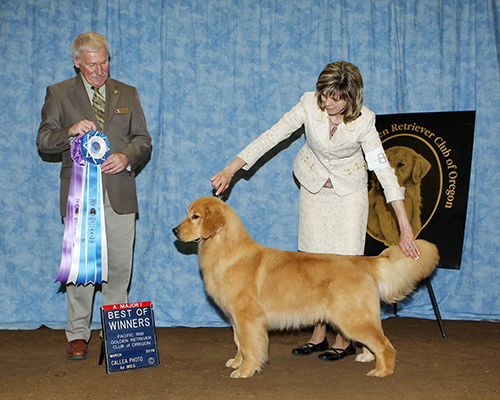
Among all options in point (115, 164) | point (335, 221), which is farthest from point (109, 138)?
point (335, 221)

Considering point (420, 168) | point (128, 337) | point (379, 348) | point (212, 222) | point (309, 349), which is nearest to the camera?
point (379, 348)

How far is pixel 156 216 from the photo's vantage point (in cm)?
481

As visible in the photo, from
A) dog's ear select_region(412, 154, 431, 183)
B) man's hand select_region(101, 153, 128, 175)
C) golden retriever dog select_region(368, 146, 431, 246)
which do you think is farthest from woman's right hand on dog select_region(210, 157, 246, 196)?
dog's ear select_region(412, 154, 431, 183)

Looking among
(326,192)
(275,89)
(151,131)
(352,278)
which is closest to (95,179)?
(151,131)

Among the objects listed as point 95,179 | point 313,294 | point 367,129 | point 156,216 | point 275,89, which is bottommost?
point 313,294

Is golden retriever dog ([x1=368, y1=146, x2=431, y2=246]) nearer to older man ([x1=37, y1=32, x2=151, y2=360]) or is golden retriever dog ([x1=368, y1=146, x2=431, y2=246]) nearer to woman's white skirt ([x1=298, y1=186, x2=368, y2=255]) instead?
woman's white skirt ([x1=298, y1=186, x2=368, y2=255])

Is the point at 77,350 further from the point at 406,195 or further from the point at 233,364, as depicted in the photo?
the point at 406,195

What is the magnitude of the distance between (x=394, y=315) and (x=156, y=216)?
9.80 feet

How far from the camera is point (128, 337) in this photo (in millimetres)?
3232

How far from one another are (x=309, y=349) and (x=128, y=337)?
5.02 feet

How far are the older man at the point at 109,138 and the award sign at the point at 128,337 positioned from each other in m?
0.39

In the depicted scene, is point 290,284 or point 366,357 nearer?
point 290,284

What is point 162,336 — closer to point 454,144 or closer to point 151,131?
point 151,131

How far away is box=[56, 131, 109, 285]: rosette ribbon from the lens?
11.0 ft
